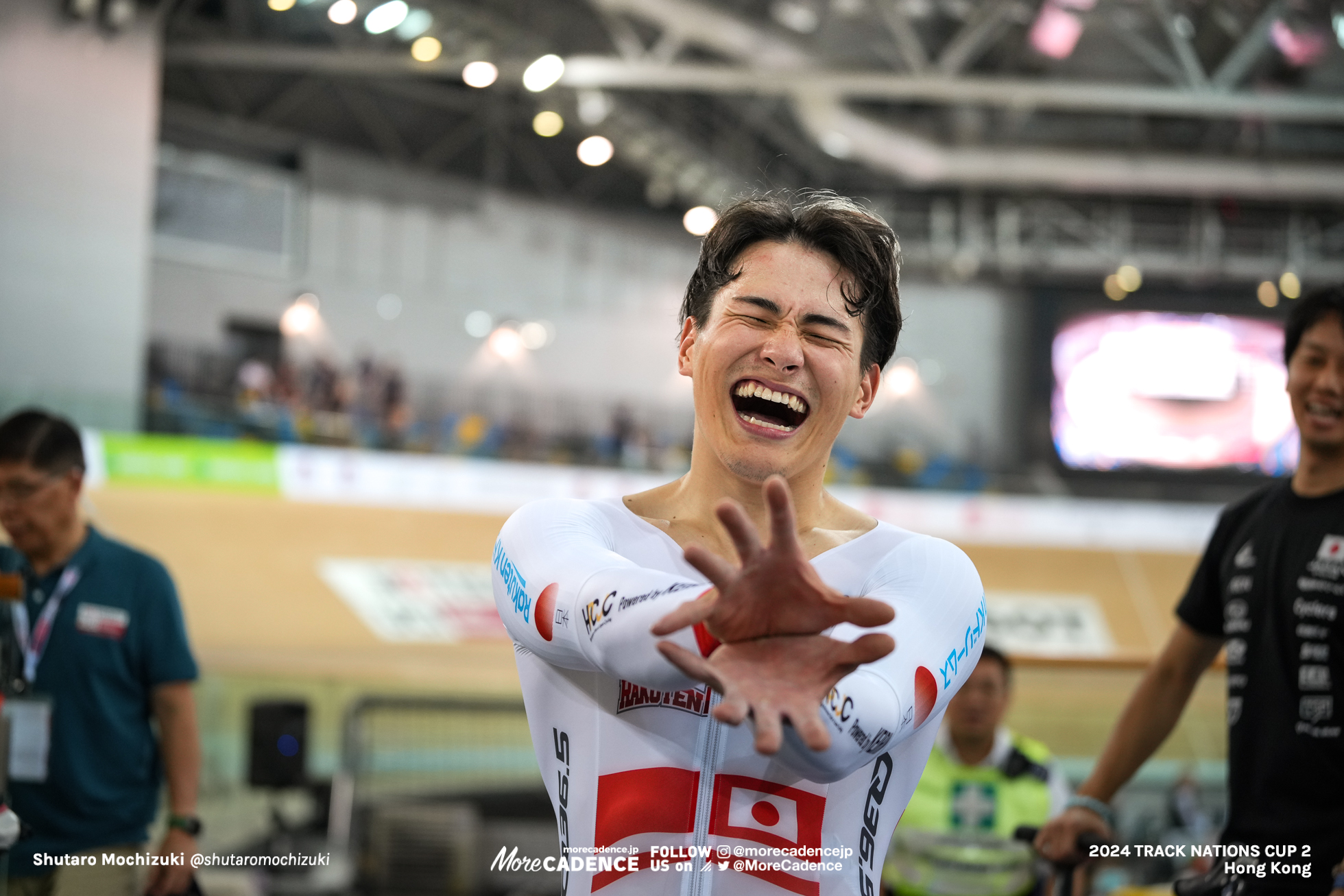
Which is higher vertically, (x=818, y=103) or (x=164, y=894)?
(x=818, y=103)

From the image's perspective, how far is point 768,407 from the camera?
1623 mm

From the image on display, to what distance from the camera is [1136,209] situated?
2164 cm

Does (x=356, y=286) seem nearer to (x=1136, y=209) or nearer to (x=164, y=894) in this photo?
(x=1136, y=209)

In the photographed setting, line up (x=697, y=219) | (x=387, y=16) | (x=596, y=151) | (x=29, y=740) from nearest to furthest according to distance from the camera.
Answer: (x=29, y=740)
(x=387, y=16)
(x=596, y=151)
(x=697, y=219)

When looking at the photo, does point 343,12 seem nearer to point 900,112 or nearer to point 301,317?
point 301,317

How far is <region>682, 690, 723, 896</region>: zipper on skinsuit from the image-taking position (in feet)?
4.99

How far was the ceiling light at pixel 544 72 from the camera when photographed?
13227mm

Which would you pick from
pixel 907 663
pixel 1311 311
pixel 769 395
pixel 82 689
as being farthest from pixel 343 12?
pixel 907 663

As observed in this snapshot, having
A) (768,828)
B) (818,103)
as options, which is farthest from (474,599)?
(768,828)

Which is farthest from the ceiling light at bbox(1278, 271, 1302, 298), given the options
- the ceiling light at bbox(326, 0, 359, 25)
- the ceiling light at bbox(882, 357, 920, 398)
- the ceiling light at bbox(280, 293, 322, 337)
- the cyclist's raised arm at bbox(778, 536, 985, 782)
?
the cyclist's raised arm at bbox(778, 536, 985, 782)

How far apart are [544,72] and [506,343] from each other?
781 cm

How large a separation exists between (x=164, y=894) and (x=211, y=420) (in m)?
11.1

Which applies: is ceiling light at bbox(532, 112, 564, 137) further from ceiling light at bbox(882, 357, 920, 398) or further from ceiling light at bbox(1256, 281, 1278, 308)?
ceiling light at bbox(1256, 281, 1278, 308)

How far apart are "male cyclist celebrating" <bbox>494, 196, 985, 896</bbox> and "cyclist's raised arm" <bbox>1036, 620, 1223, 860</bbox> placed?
1.05m
